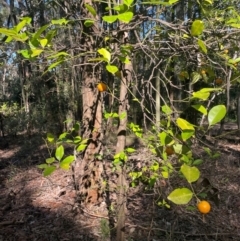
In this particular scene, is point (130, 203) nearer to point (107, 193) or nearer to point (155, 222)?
point (107, 193)

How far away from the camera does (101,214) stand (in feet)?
11.9

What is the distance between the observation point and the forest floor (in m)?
3.40

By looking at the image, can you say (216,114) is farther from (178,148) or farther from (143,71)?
(143,71)

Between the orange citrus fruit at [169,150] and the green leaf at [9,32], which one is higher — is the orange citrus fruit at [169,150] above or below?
below

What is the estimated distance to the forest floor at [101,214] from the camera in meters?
3.40

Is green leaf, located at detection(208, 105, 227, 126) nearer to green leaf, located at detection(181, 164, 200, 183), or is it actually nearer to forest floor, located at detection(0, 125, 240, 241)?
green leaf, located at detection(181, 164, 200, 183)

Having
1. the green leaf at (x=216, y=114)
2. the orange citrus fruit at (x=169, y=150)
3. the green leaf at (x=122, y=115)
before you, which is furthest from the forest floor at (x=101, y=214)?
the green leaf at (x=216, y=114)

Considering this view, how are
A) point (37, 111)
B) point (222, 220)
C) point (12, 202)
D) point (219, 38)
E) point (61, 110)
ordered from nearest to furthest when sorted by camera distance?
1. point (219, 38)
2. point (222, 220)
3. point (12, 202)
4. point (61, 110)
5. point (37, 111)

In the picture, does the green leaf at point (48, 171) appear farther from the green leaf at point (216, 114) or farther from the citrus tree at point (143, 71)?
the green leaf at point (216, 114)

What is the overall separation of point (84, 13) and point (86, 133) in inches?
53.4

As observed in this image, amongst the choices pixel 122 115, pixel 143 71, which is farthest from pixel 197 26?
pixel 143 71

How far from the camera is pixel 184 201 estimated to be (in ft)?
3.04

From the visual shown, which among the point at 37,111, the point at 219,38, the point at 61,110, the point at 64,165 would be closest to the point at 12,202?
the point at 64,165

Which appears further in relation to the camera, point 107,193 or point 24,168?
point 24,168
